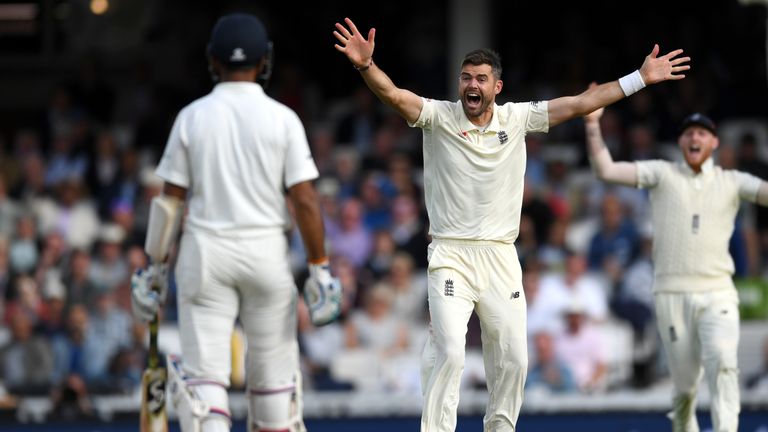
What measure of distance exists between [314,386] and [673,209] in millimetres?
3737

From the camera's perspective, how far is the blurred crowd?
12297mm

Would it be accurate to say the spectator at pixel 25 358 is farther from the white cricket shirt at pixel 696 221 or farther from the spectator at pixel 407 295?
the white cricket shirt at pixel 696 221

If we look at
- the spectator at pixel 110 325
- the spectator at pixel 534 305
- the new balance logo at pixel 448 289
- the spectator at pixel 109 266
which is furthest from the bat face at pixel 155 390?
the spectator at pixel 109 266

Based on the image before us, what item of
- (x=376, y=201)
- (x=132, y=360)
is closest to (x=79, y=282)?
(x=132, y=360)

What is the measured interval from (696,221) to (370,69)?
2.68 metres

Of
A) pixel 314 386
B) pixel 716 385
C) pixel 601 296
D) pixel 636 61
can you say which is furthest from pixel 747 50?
pixel 716 385

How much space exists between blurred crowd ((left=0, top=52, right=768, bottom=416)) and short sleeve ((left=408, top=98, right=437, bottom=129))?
4.36 metres

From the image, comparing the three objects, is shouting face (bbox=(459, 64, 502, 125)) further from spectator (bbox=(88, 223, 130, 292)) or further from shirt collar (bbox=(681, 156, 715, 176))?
spectator (bbox=(88, 223, 130, 292))

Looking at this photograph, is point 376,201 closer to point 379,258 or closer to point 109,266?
point 379,258

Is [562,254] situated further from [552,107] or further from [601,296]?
[552,107]

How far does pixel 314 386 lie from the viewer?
11953 millimetres

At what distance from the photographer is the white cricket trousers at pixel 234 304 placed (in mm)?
6887

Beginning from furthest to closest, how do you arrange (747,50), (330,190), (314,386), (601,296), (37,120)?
(37,120) < (747,50) < (330,190) < (601,296) < (314,386)

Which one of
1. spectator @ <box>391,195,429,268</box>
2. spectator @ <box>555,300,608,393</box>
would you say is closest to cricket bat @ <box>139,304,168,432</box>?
spectator @ <box>555,300,608,393</box>
